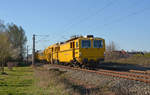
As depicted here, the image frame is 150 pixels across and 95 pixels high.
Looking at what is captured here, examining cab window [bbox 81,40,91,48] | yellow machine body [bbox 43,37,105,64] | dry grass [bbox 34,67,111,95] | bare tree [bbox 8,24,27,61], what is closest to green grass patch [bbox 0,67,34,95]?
dry grass [bbox 34,67,111,95]

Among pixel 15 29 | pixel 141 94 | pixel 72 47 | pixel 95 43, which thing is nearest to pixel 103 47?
pixel 95 43

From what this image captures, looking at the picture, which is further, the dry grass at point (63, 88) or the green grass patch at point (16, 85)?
the green grass patch at point (16, 85)

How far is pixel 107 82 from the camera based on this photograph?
11.3 metres

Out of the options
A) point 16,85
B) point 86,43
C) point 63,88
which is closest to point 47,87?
point 63,88

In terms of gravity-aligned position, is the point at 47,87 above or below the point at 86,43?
below

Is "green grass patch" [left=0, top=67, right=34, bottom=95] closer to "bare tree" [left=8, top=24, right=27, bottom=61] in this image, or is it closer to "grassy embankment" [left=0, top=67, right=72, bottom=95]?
"grassy embankment" [left=0, top=67, right=72, bottom=95]

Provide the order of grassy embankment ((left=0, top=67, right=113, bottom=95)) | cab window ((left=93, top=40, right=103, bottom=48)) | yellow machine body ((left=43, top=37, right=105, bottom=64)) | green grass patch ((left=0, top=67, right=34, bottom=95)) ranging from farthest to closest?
1. cab window ((left=93, top=40, right=103, bottom=48))
2. yellow machine body ((left=43, top=37, right=105, bottom=64))
3. green grass patch ((left=0, top=67, right=34, bottom=95))
4. grassy embankment ((left=0, top=67, right=113, bottom=95))

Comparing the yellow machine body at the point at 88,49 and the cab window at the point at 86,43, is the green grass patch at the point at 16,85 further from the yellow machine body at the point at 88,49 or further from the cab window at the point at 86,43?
the cab window at the point at 86,43

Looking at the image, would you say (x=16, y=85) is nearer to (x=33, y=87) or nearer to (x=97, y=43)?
(x=33, y=87)

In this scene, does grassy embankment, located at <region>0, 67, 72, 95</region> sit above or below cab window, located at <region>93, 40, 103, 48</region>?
below

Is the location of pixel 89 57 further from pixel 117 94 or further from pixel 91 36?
pixel 117 94

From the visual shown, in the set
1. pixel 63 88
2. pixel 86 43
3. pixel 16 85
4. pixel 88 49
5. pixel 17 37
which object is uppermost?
pixel 17 37

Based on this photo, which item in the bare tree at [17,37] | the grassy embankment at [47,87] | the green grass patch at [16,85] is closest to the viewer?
the grassy embankment at [47,87]

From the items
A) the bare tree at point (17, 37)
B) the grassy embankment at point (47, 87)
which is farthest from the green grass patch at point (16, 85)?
the bare tree at point (17, 37)
